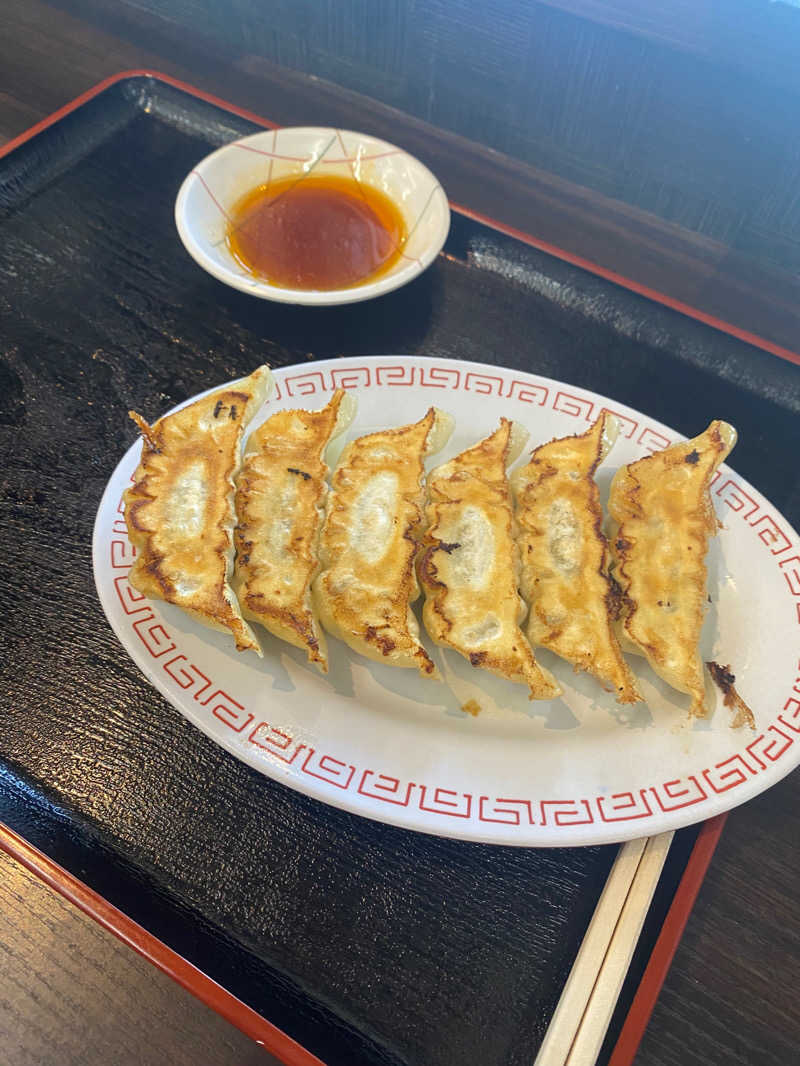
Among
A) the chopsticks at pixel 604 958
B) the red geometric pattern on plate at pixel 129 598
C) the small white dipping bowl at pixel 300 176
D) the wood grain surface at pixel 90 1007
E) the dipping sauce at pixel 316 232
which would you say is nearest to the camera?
the chopsticks at pixel 604 958

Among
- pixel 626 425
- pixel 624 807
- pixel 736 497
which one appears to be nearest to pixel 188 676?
pixel 624 807

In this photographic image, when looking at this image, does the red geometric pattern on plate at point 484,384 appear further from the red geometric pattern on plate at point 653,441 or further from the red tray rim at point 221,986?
the red tray rim at point 221,986

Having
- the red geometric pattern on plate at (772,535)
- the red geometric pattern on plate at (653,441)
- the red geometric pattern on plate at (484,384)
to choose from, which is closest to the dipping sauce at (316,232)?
the red geometric pattern on plate at (484,384)

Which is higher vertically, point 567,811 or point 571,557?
point 571,557

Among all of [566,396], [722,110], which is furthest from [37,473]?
[722,110]

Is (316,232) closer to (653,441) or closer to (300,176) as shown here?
(300,176)

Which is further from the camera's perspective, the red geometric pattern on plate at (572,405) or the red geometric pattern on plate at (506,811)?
the red geometric pattern on plate at (572,405)
